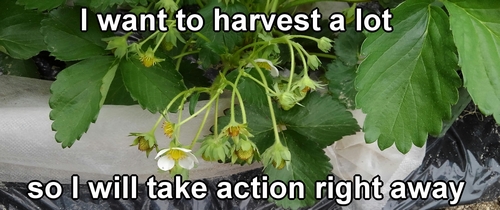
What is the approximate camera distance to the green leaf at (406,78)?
1.83 feet

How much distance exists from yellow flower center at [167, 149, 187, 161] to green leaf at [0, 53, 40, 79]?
1.33ft

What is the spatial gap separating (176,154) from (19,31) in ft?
1.13

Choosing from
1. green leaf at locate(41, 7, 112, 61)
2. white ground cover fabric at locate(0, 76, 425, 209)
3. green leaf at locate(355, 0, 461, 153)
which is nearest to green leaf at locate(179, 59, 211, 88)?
white ground cover fabric at locate(0, 76, 425, 209)

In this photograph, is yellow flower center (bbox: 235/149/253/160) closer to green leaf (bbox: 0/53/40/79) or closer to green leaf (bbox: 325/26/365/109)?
green leaf (bbox: 325/26/365/109)

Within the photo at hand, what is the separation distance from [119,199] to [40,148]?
0.76ft

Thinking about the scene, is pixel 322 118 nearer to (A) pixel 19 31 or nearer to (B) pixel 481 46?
(B) pixel 481 46

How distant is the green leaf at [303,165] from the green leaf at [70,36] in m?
0.29

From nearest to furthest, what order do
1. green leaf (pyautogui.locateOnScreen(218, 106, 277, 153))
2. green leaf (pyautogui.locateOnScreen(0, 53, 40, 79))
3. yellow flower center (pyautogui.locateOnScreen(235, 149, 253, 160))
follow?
yellow flower center (pyautogui.locateOnScreen(235, 149, 253, 160)) < green leaf (pyautogui.locateOnScreen(218, 106, 277, 153)) < green leaf (pyautogui.locateOnScreen(0, 53, 40, 79))

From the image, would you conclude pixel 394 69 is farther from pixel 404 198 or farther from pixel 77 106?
pixel 404 198

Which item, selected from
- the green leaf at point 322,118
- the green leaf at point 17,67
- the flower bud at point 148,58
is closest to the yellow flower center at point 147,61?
the flower bud at point 148,58

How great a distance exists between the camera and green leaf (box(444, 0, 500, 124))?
541mm

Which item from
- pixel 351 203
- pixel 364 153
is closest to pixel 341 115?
pixel 364 153

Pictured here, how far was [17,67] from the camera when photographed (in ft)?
2.60

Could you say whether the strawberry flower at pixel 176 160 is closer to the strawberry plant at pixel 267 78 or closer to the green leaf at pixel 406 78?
the strawberry plant at pixel 267 78
